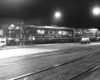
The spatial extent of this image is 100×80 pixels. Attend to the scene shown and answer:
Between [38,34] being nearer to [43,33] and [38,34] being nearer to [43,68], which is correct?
[43,33]

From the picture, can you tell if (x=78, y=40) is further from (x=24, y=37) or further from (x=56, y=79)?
(x=56, y=79)

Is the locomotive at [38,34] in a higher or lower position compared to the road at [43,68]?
higher

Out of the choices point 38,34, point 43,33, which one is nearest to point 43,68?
point 38,34

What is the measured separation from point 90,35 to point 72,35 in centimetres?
876

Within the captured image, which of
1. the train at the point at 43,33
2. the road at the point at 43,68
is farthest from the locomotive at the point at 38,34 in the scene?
the road at the point at 43,68

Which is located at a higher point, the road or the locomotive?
the locomotive

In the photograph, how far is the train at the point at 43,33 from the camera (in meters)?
29.7

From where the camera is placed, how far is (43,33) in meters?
37.6

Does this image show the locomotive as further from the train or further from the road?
the road

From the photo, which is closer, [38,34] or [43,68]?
[43,68]

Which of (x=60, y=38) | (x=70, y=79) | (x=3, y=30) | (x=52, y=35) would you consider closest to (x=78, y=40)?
(x=60, y=38)

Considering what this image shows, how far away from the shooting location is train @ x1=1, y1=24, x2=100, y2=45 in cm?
2975

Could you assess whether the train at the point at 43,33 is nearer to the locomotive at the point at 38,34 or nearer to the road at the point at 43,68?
the locomotive at the point at 38,34

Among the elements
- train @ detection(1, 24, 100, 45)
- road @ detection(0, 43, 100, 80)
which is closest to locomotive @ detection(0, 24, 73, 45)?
train @ detection(1, 24, 100, 45)
